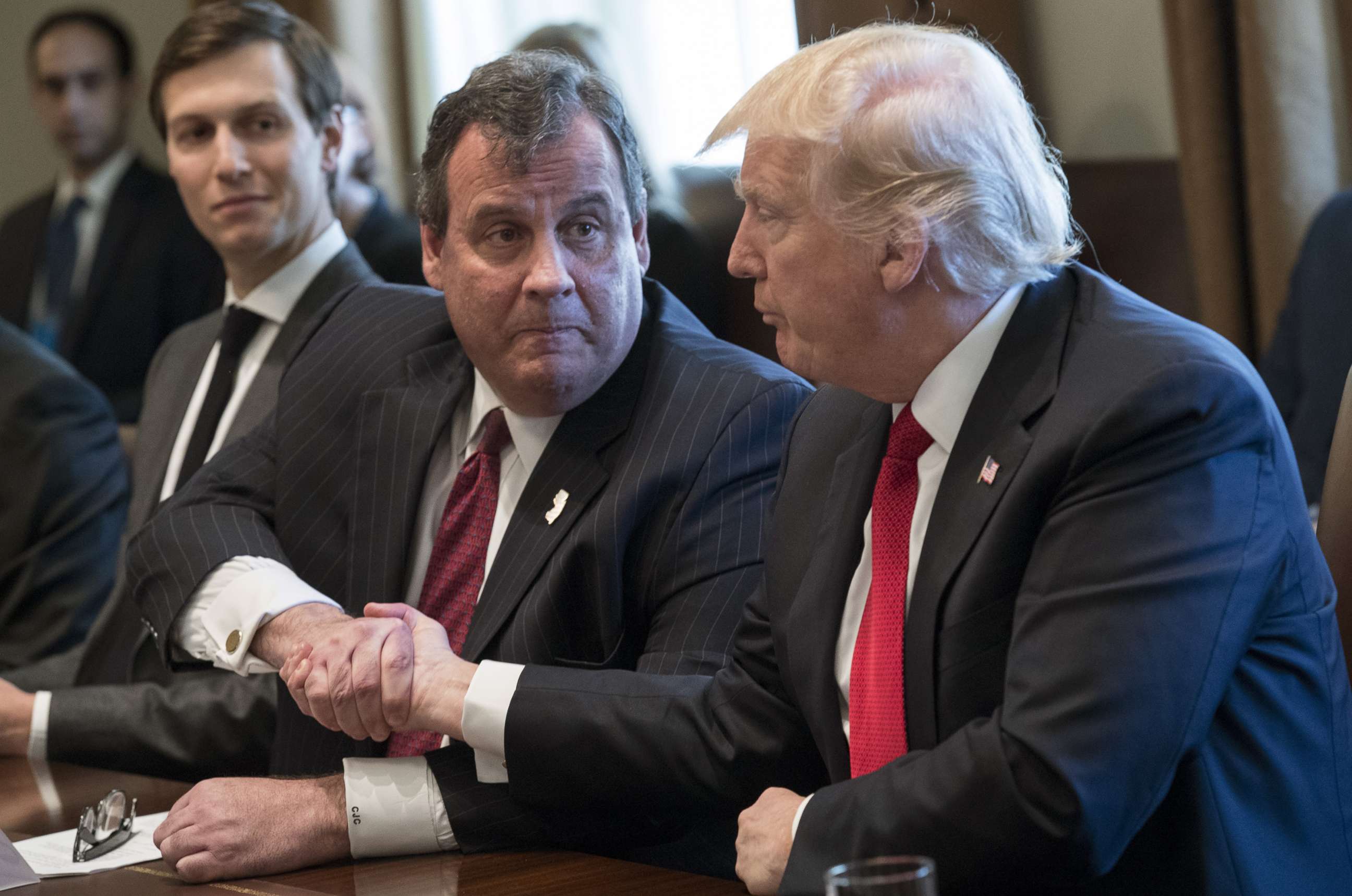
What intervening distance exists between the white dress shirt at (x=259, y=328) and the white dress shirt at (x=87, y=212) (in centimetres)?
279

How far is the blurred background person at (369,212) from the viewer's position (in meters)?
3.94

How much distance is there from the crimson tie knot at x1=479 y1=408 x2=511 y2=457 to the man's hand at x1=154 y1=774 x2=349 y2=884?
552mm

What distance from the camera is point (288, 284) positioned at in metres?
2.79

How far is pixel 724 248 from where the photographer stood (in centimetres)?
395

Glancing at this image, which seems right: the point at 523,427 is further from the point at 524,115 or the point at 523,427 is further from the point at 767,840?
the point at 767,840

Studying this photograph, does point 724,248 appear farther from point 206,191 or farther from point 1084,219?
point 206,191

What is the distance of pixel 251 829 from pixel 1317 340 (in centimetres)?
210

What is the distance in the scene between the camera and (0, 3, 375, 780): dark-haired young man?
2.67 meters

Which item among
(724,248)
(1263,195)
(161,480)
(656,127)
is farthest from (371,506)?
(656,127)

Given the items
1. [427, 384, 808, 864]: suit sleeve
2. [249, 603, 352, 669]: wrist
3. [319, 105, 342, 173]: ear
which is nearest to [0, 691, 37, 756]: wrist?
[249, 603, 352, 669]: wrist

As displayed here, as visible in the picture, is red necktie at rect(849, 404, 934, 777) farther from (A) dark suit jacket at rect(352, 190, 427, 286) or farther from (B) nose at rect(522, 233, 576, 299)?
(A) dark suit jacket at rect(352, 190, 427, 286)

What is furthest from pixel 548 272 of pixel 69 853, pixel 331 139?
pixel 331 139

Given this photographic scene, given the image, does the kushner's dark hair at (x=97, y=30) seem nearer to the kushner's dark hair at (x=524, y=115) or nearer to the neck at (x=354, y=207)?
the neck at (x=354, y=207)

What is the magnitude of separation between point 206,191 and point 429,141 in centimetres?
100
